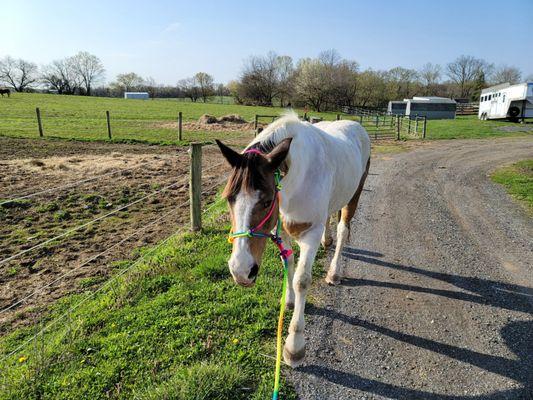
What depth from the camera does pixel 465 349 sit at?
322 cm

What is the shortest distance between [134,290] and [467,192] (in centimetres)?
859

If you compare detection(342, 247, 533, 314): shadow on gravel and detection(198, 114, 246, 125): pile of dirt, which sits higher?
detection(198, 114, 246, 125): pile of dirt

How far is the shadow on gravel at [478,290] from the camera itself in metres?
3.98

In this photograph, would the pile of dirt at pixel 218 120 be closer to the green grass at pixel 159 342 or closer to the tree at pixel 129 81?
the green grass at pixel 159 342

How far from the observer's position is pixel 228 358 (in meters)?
2.96

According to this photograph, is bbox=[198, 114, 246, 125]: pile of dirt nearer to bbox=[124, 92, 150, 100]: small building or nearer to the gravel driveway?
the gravel driveway

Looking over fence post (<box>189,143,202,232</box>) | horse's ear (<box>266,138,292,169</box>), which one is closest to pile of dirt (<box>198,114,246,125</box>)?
fence post (<box>189,143,202,232</box>)

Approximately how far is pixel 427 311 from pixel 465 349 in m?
0.63

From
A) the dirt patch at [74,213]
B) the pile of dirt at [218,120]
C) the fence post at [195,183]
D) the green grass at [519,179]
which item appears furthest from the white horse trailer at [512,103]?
the fence post at [195,183]

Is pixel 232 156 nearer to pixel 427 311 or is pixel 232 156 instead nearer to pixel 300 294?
pixel 300 294

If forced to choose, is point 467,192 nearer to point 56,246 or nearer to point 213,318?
point 213,318

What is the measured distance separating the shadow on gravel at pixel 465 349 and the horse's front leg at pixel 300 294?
146 millimetres

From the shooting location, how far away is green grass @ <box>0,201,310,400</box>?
8.66 feet

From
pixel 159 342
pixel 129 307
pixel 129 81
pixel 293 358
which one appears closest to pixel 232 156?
pixel 293 358
